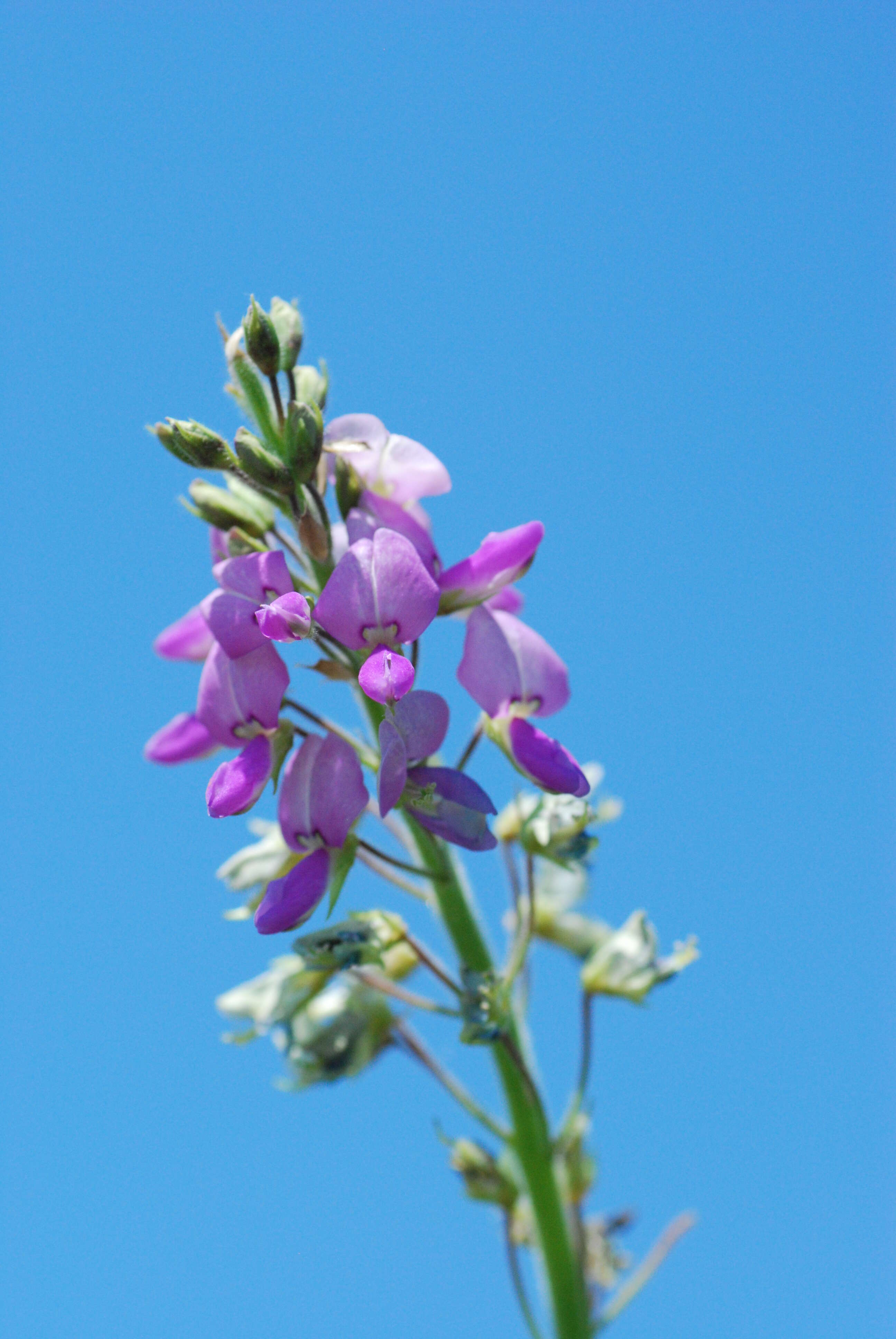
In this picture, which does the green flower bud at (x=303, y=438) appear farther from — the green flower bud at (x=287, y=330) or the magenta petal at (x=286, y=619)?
the magenta petal at (x=286, y=619)

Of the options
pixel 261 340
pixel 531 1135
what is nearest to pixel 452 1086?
pixel 531 1135

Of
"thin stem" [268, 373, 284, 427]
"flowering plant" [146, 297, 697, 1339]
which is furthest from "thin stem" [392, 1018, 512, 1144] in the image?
"thin stem" [268, 373, 284, 427]

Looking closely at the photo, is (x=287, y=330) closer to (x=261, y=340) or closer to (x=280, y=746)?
(x=261, y=340)

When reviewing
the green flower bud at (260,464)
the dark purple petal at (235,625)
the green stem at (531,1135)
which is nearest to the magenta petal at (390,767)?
the dark purple petal at (235,625)

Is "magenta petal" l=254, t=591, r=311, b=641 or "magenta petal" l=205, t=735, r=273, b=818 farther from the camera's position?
"magenta petal" l=205, t=735, r=273, b=818

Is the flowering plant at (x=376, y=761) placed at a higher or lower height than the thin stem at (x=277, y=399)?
lower

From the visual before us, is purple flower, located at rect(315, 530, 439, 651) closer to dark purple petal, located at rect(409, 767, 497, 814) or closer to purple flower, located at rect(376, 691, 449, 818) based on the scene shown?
purple flower, located at rect(376, 691, 449, 818)

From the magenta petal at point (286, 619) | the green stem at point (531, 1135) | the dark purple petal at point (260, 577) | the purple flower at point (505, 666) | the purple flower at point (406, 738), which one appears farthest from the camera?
the green stem at point (531, 1135)
